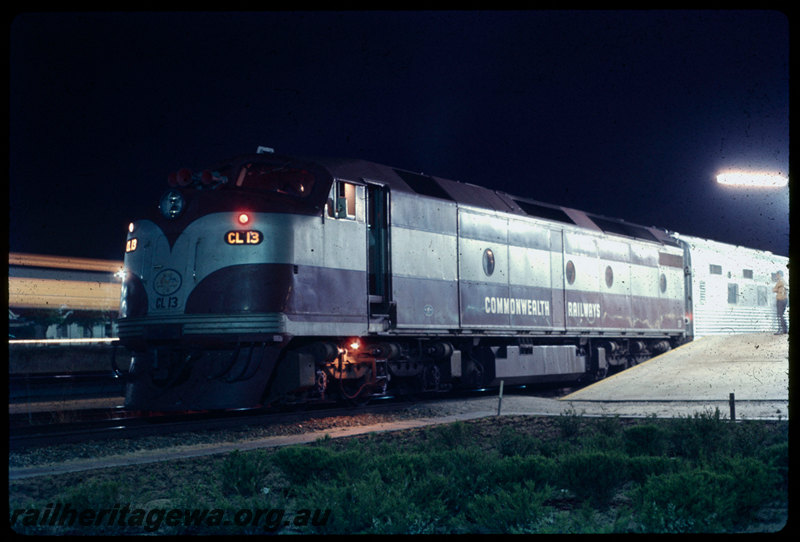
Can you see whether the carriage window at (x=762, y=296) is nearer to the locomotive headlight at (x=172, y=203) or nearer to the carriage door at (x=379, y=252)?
the carriage door at (x=379, y=252)

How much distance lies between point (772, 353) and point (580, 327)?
469cm

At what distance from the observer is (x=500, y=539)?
473cm

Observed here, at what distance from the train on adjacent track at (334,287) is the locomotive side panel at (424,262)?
0.03m

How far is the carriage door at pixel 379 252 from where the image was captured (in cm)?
1441

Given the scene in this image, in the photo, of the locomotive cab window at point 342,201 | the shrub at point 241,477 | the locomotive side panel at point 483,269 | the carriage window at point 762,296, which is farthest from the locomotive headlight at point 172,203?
the carriage window at point 762,296

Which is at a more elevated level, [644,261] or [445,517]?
[644,261]

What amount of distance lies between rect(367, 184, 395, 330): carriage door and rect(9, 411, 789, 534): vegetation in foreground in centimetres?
465

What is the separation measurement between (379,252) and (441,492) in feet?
25.7

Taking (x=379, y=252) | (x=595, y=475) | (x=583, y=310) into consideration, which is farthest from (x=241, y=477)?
(x=583, y=310)

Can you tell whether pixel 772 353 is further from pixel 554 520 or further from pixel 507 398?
pixel 554 520

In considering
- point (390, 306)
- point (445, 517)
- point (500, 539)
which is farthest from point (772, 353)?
point (500, 539)

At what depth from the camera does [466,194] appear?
1727 centimetres

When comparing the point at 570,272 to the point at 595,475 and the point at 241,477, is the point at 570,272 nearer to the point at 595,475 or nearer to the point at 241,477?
the point at 595,475

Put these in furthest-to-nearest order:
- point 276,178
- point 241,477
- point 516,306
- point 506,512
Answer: point 516,306
point 276,178
point 241,477
point 506,512
